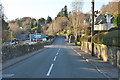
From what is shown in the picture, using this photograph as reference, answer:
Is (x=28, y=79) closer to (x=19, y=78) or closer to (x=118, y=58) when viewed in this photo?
(x=19, y=78)

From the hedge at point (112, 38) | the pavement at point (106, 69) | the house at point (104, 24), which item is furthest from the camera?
the house at point (104, 24)

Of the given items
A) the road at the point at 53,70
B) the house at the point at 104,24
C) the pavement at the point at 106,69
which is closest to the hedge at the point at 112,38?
the pavement at the point at 106,69

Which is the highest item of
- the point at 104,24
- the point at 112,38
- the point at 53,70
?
the point at 104,24

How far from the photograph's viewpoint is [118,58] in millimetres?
10828

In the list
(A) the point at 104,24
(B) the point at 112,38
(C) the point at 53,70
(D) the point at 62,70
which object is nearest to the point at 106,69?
(B) the point at 112,38

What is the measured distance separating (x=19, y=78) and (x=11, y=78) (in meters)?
0.46

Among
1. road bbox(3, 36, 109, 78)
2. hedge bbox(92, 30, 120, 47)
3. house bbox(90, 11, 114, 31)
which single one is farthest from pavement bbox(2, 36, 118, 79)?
house bbox(90, 11, 114, 31)

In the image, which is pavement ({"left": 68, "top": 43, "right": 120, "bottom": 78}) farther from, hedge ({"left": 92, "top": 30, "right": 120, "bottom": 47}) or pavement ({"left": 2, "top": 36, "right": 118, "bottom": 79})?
hedge ({"left": 92, "top": 30, "right": 120, "bottom": 47})

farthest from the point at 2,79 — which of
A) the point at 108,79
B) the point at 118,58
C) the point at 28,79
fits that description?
the point at 118,58

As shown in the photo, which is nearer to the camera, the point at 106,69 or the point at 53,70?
the point at 53,70

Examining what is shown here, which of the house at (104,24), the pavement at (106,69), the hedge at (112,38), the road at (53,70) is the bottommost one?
the road at (53,70)

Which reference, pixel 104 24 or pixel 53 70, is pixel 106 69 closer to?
pixel 53 70

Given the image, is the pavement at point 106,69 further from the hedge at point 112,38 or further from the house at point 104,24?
the house at point 104,24

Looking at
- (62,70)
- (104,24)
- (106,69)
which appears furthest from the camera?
(104,24)
